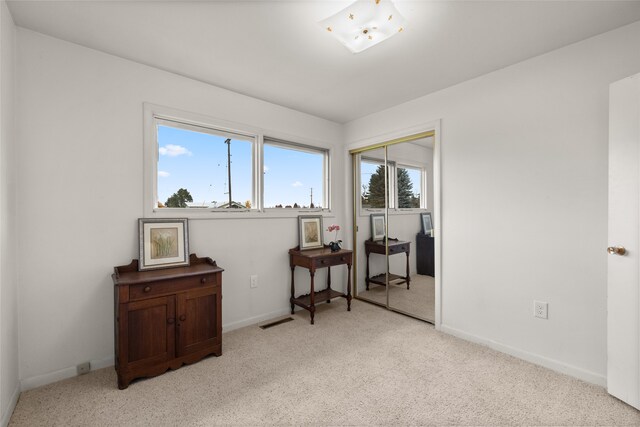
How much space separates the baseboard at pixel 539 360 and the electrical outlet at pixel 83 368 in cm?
307

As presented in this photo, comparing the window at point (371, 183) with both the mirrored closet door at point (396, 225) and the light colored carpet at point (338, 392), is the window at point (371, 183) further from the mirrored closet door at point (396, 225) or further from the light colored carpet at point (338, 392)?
the light colored carpet at point (338, 392)

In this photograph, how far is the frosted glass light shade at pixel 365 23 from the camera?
165 centimetres

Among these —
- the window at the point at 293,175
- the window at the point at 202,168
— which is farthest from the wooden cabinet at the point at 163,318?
the window at the point at 293,175

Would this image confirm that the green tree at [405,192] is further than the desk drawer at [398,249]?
No

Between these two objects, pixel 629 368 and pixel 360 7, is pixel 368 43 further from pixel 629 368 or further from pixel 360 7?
pixel 629 368

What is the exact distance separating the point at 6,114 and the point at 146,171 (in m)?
0.86

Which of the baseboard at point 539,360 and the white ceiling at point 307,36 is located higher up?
the white ceiling at point 307,36

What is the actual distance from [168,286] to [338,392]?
1423 mm

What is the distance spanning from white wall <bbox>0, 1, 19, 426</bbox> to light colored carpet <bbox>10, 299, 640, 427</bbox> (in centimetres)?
21

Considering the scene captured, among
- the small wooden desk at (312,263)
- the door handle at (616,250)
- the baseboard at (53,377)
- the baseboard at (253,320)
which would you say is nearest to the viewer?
the door handle at (616,250)

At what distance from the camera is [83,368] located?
216cm

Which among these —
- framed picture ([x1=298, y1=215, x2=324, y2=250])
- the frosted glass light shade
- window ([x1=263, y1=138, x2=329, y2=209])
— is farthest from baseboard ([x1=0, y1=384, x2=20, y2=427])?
the frosted glass light shade

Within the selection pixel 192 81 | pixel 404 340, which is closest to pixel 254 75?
pixel 192 81

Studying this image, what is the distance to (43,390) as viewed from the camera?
197 centimetres
